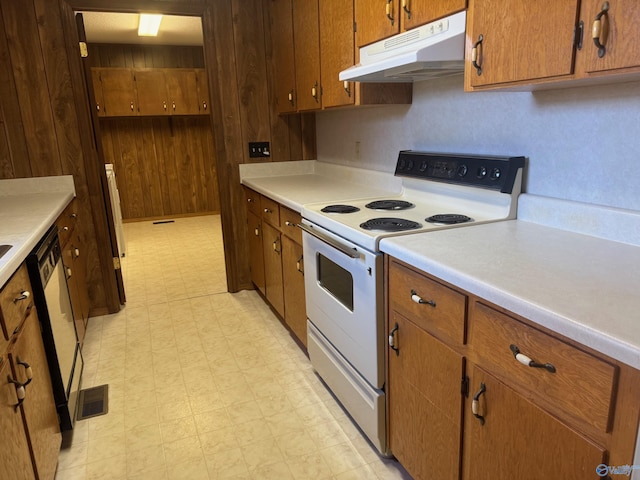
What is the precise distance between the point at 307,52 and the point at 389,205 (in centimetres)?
120

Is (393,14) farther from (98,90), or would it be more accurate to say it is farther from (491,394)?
(98,90)

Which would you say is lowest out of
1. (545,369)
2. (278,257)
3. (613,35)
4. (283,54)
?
(278,257)

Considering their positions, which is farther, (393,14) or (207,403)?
(207,403)

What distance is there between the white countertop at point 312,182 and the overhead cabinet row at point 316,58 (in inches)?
17.5

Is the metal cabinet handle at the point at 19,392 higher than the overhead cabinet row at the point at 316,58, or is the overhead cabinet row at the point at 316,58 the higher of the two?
the overhead cabinet row at the point at 316,58

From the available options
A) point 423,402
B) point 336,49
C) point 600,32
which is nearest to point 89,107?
point 336,49

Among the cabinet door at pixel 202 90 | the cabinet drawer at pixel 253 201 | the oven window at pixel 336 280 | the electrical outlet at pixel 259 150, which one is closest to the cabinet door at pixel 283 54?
the electrical outlet at pixel 259 150

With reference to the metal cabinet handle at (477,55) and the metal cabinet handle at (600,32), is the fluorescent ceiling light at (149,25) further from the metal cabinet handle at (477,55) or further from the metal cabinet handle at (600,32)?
the metal cabinet handle at (600,32)

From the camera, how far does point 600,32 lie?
1.02m

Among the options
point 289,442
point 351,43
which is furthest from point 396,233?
point 351,43

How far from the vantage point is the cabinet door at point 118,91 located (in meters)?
5.53

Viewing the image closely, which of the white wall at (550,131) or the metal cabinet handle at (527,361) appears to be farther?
the white wall at (550,131)

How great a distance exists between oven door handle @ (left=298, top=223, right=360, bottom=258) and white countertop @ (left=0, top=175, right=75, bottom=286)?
3.48 feet

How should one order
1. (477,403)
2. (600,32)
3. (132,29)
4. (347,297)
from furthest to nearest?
(132,29) → (347,297) → (477,403) → (600,32)
